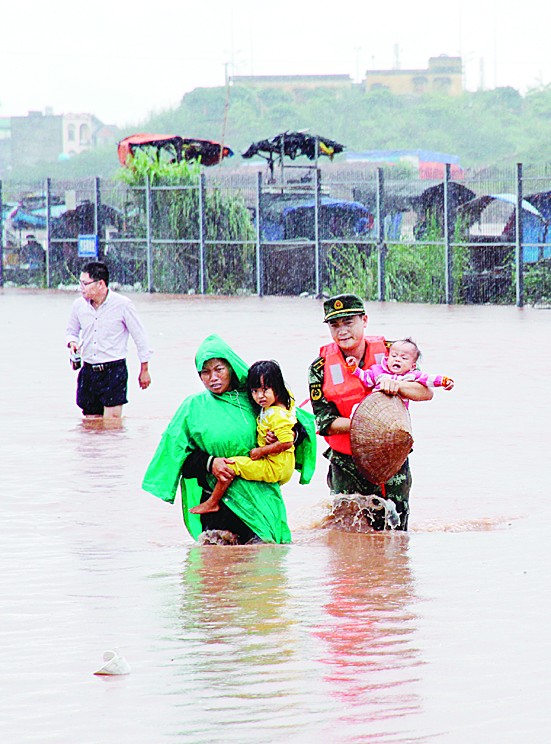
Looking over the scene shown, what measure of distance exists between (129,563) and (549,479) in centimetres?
350

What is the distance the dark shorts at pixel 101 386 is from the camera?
12688 millimetres

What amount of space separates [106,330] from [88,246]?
78.4 ft

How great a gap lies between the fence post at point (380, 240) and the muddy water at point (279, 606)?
646 inches

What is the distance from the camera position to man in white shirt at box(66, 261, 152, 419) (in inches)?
497

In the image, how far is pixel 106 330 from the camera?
41.5ft

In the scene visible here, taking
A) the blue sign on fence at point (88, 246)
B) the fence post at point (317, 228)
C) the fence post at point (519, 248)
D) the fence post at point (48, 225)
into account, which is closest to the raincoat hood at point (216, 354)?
the fence post at point (519, 248)

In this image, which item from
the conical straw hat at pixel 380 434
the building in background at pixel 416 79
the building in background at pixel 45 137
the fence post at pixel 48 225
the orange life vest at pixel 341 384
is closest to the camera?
the conical straw hat at pixel 380 434

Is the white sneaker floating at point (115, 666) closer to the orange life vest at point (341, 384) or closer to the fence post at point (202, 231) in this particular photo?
the orange life vest at point (341, 384)

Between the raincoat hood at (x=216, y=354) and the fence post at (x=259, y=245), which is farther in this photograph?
the fence post at (x=259, y=245)

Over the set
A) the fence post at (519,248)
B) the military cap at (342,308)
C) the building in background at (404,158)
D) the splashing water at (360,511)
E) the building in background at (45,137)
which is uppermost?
the building in background at (45,137)

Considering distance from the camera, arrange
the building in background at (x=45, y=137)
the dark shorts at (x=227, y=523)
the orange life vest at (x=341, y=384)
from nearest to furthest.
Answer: the dark shorts at (x=227, y=523) < the orange life vest at (x=341, y=384) < the building in background at (x=45, y=137)

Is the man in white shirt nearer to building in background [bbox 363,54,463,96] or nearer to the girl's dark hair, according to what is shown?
the girl's dark hair

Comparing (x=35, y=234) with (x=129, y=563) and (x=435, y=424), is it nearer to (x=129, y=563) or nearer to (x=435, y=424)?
(x=435, y=424)

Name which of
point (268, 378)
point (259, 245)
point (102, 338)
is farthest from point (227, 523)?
point (259, 245)
